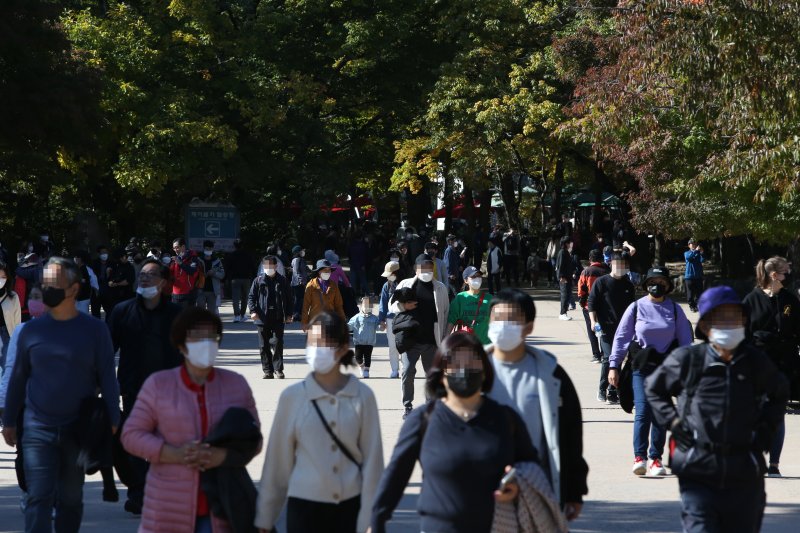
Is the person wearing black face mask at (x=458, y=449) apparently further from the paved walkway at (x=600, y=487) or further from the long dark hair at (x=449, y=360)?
the paved walkway at (x=600, y=487)

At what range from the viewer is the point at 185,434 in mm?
5367

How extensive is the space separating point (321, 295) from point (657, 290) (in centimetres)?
705

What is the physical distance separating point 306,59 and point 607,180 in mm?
9801

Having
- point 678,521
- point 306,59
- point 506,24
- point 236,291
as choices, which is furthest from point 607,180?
point 678,521

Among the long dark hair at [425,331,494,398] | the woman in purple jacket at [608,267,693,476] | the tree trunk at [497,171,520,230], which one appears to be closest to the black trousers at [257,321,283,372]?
the woman in purple jacket at [608,267,693,476]

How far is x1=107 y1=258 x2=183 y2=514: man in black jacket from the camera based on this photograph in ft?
27.1

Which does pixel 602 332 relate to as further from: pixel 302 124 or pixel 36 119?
pixel 302 124

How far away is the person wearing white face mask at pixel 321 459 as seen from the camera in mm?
5262

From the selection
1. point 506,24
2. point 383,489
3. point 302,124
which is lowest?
point 383,489

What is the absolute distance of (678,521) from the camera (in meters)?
8.40

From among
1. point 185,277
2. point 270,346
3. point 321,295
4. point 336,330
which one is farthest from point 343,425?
point 185,277

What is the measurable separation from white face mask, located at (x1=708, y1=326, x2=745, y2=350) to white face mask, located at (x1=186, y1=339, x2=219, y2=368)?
7.34 ft

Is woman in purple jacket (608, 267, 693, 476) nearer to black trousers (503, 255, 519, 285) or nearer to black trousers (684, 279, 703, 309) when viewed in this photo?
black trousers (684, 279, 703, 309)

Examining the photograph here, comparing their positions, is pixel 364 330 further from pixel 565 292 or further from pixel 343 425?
pixel 343 425
